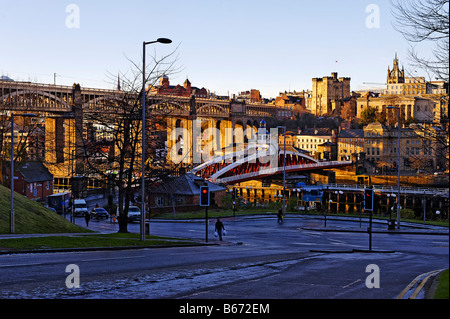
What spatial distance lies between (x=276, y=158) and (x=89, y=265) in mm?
115149

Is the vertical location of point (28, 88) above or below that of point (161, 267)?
above

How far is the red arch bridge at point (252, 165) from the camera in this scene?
111m

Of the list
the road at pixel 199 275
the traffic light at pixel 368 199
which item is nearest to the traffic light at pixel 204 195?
the road at pixel 199 275

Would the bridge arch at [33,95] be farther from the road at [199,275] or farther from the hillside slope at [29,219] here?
the road at [199,275]

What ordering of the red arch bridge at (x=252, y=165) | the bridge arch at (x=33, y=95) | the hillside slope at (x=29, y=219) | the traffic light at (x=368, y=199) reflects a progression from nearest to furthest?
the traffic light at (x=368, y=199) → the hillside slope at (x=29, y=219) → the bridge arch at (x=33, y=95) → the red arch bridge at (x=252, y=165)

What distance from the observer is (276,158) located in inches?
5197

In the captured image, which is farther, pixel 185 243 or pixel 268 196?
pixel 268 196

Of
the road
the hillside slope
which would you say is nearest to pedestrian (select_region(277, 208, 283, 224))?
the hillside slope

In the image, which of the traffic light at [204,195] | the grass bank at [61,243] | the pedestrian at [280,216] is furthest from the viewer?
the pedestrian at [280,216]

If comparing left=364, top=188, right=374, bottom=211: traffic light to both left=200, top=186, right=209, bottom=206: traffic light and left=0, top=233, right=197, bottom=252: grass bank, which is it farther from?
left=0, top=233, right=197, bottom=252: grass bank

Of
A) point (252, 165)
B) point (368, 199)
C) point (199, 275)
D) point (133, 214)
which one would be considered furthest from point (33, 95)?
point (199, 275)

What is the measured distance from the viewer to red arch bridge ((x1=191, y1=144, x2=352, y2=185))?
111m
